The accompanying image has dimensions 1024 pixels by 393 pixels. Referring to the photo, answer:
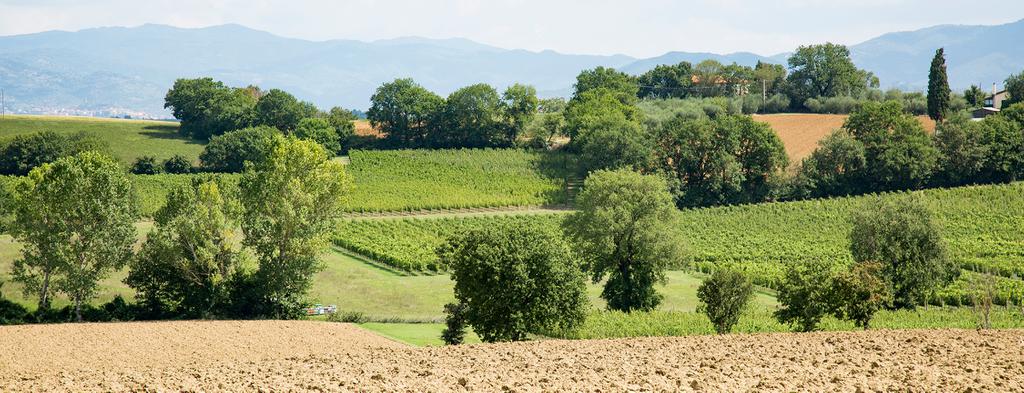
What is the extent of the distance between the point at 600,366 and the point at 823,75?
125m

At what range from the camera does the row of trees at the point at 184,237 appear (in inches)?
2013

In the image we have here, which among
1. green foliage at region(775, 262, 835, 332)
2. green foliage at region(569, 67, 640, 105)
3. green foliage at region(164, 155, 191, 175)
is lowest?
green foliage at region(775, 262, 835, 332)

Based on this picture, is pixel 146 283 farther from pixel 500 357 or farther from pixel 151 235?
pixel 500 357

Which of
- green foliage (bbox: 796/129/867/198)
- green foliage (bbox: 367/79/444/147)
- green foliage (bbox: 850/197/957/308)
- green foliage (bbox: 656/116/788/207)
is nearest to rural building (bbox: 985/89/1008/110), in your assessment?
green foliage (bbox: 796/129/867/198)

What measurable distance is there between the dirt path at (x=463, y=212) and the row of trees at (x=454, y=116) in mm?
23359

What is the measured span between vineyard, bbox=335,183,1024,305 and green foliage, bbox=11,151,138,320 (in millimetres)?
14613

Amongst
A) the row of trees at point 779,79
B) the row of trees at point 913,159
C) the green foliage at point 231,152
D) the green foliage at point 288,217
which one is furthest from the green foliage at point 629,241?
the row of trees at point 779,79

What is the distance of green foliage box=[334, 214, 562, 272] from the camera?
223ft

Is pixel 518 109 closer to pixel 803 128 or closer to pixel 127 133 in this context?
pixel 803 128

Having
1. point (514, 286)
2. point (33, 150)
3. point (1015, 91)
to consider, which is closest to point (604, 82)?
point (1015, 91)

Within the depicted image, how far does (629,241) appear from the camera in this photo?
5762cm

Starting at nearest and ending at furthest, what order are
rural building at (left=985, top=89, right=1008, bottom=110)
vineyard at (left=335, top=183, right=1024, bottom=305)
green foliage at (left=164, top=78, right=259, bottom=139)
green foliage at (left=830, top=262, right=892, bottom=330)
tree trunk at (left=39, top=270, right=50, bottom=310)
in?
green foliage at (left=830, top=262, right=892, bottom=330) < tree trunk at (left=39, top=270, right=50, bottom=310) < vineyard at (left=335, top=183, right=1024, bottom=305) < green foliage at (left=164, top=78, right=259, bottom=139) < rural building at (left=985, top=89, right=1008, bottom=110)

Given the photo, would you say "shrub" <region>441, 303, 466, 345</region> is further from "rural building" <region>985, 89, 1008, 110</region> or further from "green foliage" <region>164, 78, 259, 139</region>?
"rural building" <region>985, 89, 1008, 110</region>

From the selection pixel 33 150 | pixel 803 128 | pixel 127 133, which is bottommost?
pixel 33 150
